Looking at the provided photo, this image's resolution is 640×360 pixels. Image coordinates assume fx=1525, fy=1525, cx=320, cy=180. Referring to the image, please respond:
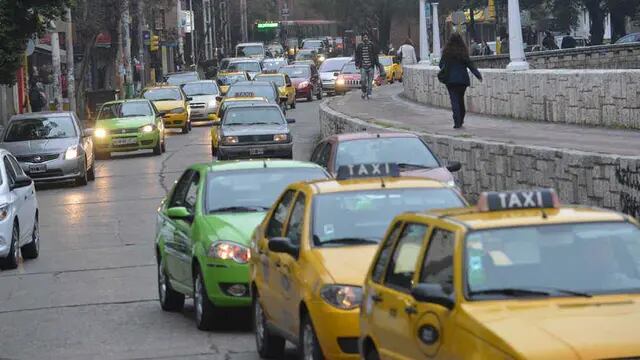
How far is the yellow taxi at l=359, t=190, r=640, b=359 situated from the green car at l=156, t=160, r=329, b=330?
13.6ft

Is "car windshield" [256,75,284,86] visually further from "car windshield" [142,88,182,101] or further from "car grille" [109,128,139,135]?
"car grille" [109,128,139,135]

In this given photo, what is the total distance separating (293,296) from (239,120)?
24969 mm

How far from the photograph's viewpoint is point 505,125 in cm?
2884

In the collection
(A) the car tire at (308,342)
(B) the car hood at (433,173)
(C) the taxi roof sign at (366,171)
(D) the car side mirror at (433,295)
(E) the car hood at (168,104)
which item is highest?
(C) the taxi roof sign at (366,171)

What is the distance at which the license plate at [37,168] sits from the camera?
30.9 meters

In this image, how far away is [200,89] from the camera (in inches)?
2108

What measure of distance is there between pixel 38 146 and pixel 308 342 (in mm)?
22320

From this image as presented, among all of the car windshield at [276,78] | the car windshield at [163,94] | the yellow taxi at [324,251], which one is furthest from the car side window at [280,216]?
the car windshield at [276,78]

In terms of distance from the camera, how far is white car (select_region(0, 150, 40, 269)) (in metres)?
18.4

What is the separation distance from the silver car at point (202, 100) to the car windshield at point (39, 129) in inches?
817

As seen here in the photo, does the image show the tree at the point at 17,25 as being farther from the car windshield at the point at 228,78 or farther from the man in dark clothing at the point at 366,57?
the car windshield at the point at 228,78

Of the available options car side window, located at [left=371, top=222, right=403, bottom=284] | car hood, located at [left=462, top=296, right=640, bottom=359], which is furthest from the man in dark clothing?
car hood, located at [left=462, top=296, right=640, bottom=359]

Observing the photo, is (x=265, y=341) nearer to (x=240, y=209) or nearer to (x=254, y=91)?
(x=240, y=209)

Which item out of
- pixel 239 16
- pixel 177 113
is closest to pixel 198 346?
pixel 177 113
